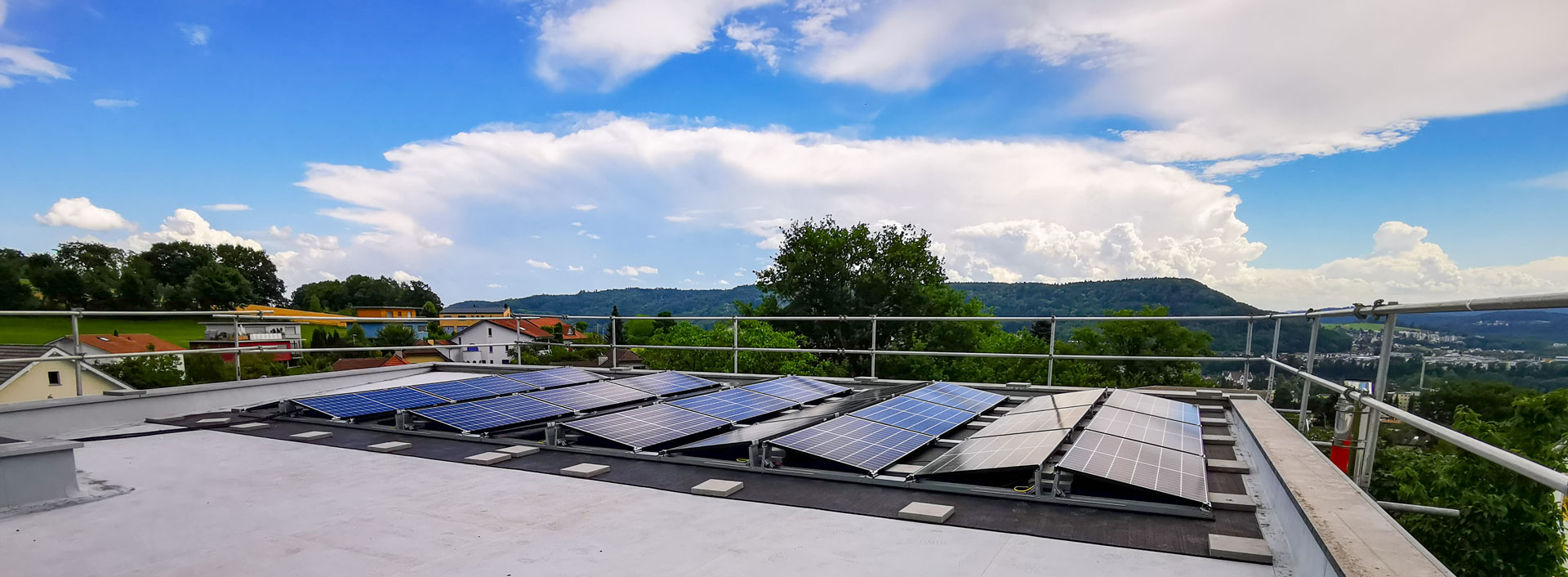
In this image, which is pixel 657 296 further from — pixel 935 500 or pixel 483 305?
pixel 935 500

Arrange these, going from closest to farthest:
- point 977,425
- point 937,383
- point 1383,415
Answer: point 1383,415 → point 977,425 → point 937,383

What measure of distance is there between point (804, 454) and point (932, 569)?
1385 mm

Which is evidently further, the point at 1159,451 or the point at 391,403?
the point at 391,403

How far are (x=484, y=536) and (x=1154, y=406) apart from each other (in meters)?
4.60

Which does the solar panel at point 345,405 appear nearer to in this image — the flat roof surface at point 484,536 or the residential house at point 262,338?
the flat roof surface at point 484,536

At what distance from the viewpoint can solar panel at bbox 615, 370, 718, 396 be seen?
618 centimetres

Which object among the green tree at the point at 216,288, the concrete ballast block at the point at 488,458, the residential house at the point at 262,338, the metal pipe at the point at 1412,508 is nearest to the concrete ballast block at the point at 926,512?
the metal pipe at the point at 1412,508

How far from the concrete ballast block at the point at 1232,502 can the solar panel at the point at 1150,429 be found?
0.55 meters

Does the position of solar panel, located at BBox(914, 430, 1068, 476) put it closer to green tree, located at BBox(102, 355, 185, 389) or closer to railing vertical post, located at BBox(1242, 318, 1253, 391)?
railing vertical post, located at BBox(1242, 318, 1253, 391)

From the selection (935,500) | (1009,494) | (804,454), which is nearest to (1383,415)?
(1009,494)

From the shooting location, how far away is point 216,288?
60344 mm

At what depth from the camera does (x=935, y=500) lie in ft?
9.89

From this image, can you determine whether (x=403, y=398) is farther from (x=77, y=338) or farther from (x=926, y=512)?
(x=926, y=512)

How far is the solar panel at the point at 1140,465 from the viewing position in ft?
9.39
